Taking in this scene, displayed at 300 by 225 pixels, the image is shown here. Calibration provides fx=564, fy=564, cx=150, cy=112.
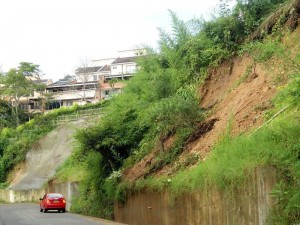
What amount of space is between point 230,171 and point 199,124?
8.72 metres

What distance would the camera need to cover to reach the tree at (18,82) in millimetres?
78688

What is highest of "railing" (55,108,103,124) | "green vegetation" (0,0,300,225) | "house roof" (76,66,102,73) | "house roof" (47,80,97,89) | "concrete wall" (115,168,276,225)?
"house roof" (76,66,102,73)

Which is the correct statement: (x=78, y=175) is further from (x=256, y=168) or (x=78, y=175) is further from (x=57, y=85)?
(x=57, y=85)

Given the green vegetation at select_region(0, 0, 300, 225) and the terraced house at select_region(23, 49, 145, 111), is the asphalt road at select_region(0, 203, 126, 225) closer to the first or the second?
the green vegetation at select_region(0, 0, 300, 225)

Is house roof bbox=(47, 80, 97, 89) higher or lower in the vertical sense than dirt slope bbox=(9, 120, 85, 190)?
higher

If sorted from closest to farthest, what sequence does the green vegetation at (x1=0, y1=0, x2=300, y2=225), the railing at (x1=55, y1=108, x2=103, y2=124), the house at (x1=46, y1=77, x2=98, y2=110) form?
the green vegetation at (x1=0, y1=0, x2=300, y2=225)
the railing at (x1=55, y1=108, x2=103, y2=124)
the house at (x1=46, y1=77, x2=98, y2=110)

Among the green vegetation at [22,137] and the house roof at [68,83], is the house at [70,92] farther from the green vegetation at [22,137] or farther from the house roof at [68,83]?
the green vegetation at [22,137]

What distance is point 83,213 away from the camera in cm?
3381

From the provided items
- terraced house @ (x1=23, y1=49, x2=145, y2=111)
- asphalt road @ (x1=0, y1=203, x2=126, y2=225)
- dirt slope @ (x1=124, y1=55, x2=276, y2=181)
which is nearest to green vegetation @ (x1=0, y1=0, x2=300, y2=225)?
dirt slope @ (x1=124, y1=55, x2=276, y2=181)

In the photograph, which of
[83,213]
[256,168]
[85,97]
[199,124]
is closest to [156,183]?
[199,124]

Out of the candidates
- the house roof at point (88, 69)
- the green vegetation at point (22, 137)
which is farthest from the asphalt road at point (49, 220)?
the house roof at point (88, 69)

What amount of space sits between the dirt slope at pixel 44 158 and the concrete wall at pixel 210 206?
123ft

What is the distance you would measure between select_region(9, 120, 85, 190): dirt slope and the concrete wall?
37449mm

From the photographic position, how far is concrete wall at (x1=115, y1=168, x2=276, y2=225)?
509 inches
